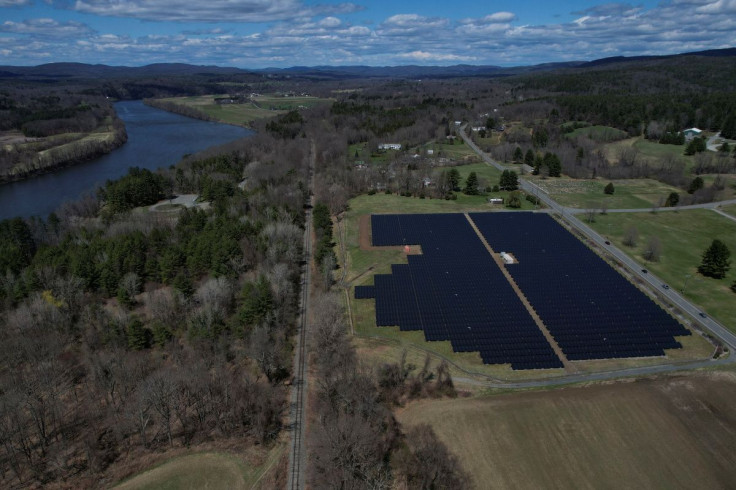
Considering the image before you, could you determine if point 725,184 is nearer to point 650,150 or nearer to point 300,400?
point 650,150

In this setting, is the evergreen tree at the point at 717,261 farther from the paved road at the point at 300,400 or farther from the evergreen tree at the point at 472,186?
the paved road at the point at 300,400

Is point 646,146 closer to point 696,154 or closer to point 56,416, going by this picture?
point 696,154

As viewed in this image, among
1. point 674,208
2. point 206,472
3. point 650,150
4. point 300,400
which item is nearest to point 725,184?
point 674,208

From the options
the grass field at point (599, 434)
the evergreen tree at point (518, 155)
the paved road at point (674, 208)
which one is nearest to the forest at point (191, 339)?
the paved road at point (674, 208)

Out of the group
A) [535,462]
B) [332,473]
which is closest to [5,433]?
[332,473]

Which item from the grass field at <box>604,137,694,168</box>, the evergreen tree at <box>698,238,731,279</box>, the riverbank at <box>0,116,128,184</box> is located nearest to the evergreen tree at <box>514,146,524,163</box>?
the grass field at <box>604,137,694,168</box>
